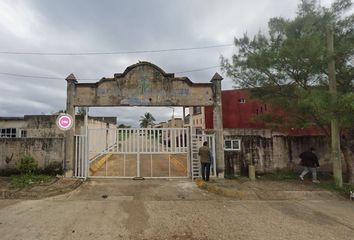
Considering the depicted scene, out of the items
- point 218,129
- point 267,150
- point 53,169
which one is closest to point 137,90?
point 218,129

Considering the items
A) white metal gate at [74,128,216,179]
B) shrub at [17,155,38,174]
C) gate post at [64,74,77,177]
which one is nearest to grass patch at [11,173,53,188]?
shrub at [17,155,38,174]

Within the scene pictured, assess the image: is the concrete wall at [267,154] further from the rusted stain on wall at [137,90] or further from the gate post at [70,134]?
the gate post at [70,134]

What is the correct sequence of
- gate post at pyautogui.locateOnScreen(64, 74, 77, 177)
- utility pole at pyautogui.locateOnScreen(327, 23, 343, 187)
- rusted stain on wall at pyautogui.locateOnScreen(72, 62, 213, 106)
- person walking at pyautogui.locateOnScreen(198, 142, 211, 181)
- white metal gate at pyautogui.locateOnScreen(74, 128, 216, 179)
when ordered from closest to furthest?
1. utility pole at pyautogui.locateOnScreen(327, 23, 343, 187)
2. person walking at pyautogui.locateOnScreen(198, 142, 211, 181)
3. gate post at pyautogui.locateOnScreen(64, 74, 77, 177)
4. white metal gate at pyautogui.locateOnScreen(74, 128, 216, 179)
5. rusted stain on wall at pyautogui.locateOnScreen(72, 62, 213, 106)

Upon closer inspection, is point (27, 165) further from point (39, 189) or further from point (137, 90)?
point (137, 90)

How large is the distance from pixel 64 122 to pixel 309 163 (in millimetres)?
10452

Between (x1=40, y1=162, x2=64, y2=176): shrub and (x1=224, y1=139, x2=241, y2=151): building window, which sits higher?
(x1=224, y1=139, x2=241, y2=151): building window

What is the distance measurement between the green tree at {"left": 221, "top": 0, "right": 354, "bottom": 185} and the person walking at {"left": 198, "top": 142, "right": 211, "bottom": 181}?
3.46 meters

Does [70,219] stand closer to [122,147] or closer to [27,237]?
[27,237]

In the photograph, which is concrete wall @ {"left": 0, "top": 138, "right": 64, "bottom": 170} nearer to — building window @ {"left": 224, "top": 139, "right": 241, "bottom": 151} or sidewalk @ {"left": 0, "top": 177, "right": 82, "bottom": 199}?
sidewalk @ {"left": 0, "top": 177, "right": 82, "bottom": 199}

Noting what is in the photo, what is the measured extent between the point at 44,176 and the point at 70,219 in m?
5.49

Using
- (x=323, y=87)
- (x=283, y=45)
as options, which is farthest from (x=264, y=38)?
(x=323, y=87)

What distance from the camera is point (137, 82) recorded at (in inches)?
481

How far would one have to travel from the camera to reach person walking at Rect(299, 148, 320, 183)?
39.8 feet

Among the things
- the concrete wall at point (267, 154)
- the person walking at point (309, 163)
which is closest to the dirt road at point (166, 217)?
the person walking at point (309, 163)
